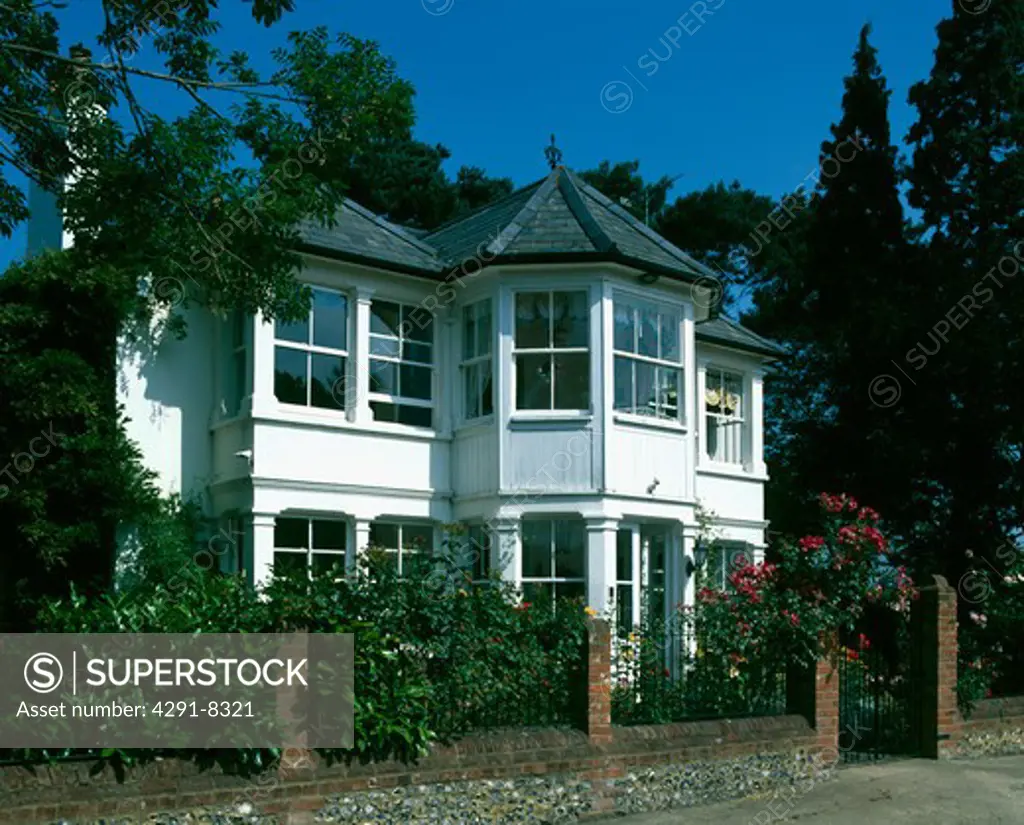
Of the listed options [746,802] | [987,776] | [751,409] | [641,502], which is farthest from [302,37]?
[751,409]

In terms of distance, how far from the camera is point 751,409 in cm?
2169

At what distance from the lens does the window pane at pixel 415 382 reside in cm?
1688

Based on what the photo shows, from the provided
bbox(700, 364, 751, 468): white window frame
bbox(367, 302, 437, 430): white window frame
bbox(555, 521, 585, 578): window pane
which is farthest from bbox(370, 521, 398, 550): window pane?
bbox(700, 364, 751, 468): white window frame

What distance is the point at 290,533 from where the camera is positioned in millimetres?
15727

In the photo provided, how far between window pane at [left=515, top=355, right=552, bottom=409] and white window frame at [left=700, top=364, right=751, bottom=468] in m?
5.09

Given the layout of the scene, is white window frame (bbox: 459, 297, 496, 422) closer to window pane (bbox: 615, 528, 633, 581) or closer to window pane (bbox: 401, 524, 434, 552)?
window pane (bbox: 401, 524, 434, 552)

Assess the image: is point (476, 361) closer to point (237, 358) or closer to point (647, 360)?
point (647, 360)

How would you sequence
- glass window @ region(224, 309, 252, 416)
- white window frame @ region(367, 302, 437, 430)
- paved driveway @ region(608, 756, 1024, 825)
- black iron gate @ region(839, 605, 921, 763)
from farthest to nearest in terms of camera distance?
white window frame @ region(367, 302, 437, 430) → glass window @ region(224, 309, 252, 416) → black iron gate @ region(839, 605, 921, 763) → paved driveway @ region(608, 756, 1024, 825)

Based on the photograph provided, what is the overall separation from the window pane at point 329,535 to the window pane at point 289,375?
1580mm

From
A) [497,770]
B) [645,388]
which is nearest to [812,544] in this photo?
[645,388]

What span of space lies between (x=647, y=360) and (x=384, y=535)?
4197mm

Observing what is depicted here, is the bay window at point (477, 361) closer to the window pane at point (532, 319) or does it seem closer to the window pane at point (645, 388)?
the window pane at point (532, 319)

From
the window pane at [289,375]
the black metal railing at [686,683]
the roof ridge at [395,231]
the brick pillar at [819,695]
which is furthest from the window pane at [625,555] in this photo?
the roof ridge at [395,231]

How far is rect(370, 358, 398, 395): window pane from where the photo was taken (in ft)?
54.3
